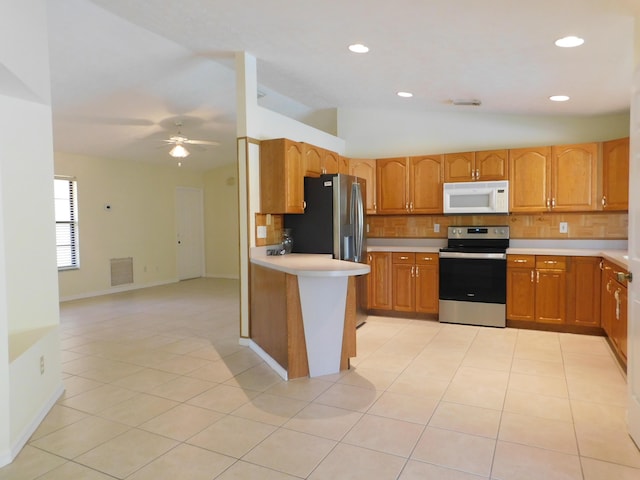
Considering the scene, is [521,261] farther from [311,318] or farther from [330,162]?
[311,318]

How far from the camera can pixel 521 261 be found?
16.2ft

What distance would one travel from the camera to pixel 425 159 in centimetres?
564

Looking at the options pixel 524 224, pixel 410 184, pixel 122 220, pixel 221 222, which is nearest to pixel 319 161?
pixel 410 184

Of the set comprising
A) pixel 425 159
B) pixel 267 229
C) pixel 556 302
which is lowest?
pixel 556 302

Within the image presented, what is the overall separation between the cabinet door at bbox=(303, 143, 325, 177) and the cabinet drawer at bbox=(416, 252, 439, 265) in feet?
5.27

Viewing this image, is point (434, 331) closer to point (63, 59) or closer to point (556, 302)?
point (556, 302)

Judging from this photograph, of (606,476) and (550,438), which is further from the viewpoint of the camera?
(550,438)

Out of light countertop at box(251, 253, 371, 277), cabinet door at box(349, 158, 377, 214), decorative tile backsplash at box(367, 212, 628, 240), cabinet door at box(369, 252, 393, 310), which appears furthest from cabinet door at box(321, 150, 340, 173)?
light countertop at box(251, 253, 371, 277)

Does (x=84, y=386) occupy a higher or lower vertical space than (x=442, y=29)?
lower

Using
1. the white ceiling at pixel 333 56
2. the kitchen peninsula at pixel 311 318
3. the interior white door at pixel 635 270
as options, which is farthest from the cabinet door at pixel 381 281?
the interior white door at pixel 635 270

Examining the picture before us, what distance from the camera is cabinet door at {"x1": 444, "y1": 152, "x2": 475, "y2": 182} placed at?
5387 millimetres

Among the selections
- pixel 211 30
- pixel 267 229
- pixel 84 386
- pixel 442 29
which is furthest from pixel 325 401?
pixel 211 30

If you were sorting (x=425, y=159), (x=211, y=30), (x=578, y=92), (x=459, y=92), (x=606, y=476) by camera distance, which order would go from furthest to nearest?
(x=425, y=159) → (x=459, y=92) → (x=578, y=92) → (x=211, y=30) → (x=606, y=476)

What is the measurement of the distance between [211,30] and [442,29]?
1.93 metres
